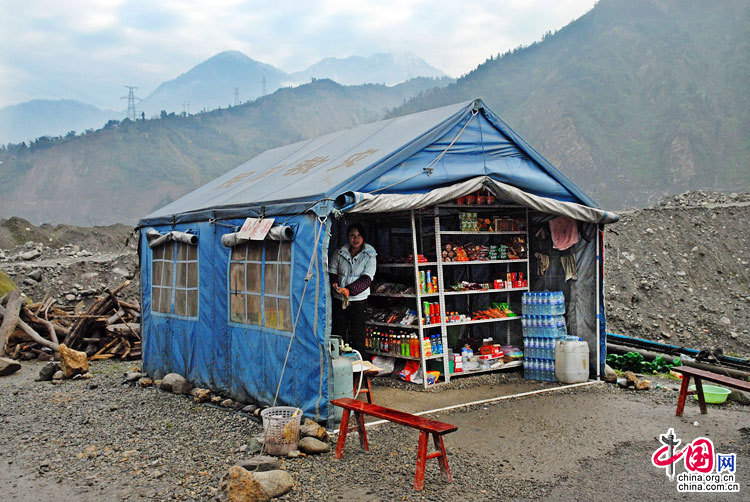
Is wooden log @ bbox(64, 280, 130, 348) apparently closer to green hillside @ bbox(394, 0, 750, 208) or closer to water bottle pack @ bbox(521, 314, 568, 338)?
water bottle pack @ bbox(521, 314, 568, 338)

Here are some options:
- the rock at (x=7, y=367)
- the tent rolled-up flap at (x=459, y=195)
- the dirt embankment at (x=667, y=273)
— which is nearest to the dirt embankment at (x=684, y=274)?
the dirt embankment at (x=667, y=273)

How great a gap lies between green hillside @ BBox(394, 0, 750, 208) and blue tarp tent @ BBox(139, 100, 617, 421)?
3191cm

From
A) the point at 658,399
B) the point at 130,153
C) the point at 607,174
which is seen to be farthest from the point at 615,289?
the point at 130,153

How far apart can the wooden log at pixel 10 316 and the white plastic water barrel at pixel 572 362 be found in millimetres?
10327

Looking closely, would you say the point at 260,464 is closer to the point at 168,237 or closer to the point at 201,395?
the point at 201,395

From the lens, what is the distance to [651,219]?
754 inches

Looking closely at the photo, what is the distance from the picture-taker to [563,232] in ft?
27.9

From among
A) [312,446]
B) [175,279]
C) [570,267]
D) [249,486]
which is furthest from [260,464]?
[570,267]

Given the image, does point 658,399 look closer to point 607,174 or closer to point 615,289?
point 615,289

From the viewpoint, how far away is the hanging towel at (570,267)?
8.50 m

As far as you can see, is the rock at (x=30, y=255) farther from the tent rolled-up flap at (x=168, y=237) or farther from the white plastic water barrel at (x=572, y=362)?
the white plastic water barrel at (x=572, y=362)

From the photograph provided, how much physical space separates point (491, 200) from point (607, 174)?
35.5 meters

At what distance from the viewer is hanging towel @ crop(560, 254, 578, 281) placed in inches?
335

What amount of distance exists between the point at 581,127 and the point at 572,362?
40321mm
